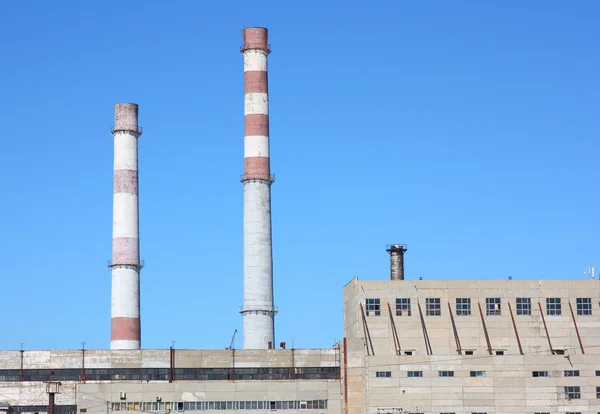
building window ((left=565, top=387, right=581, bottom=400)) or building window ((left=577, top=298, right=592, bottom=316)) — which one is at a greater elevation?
building window ((left=577, top=298, right=592, bottom=316))

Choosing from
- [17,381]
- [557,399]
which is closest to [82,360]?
[17,381]

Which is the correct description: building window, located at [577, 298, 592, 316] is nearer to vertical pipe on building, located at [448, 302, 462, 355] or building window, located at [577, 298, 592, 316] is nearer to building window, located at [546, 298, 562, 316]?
building window, located at [546, 298, 562, 316]

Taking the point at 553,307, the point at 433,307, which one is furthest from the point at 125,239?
the point at 553,307

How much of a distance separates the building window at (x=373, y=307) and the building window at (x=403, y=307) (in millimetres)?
1316

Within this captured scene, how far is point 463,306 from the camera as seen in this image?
3585 inches

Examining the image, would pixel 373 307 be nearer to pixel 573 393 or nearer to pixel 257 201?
pixel 573 393

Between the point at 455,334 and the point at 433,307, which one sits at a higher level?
the point at 433,307

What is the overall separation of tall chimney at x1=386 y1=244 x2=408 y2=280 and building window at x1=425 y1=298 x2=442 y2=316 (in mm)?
3950

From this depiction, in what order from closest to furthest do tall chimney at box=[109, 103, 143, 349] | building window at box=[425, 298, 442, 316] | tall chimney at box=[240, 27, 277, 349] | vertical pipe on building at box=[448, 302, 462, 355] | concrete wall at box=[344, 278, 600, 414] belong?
concrete wall at box=[344, 278, 600, 414], vertical pipe on building at box=[448, 302, 462, 355], building window at box=[425, 298, 442, 316], tall chimney at box=[240, 27, 277, 349], tall chimney at box=[109, 103, 143, 349]

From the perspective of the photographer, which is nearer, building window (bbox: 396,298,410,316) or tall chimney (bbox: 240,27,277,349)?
building window (bbox: 396,298,410,316)

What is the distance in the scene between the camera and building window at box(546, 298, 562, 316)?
91.3 m

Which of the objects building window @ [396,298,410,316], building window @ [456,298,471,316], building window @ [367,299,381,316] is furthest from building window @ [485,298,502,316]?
building window @ [367,299,381,316]

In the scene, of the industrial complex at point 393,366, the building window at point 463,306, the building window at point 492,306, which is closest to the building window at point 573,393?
the industrial complex at point 393,366

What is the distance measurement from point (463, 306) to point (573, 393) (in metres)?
9.45
